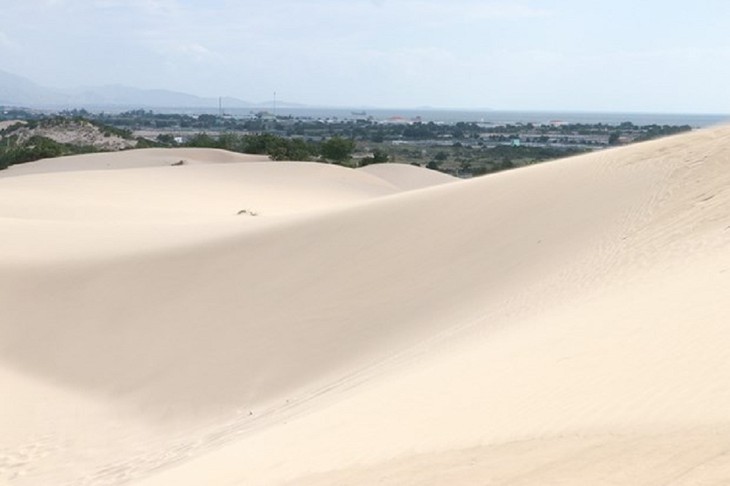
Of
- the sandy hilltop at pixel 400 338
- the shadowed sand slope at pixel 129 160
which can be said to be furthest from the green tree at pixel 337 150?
the sandy hilltop at pixel 400 338

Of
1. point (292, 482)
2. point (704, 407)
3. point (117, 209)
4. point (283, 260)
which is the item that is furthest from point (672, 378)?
point (117, 209)

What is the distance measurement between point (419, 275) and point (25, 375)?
5.40m

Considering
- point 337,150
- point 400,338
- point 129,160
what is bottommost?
point 129,160

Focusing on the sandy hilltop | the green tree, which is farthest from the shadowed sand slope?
the sandy hilltop

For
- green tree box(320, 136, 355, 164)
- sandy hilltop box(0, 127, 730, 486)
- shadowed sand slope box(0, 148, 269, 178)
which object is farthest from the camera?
green tree box(320, 136, 355, 164)

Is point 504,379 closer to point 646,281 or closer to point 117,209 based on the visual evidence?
point 646,281

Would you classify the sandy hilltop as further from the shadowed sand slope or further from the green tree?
the green tree

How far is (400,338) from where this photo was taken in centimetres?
926

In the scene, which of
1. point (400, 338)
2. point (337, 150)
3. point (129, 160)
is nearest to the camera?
point (400, 338)

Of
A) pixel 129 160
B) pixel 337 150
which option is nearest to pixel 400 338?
pixel 129 160

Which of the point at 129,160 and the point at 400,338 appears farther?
the point at 129,160

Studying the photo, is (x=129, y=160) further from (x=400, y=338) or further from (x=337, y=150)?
(x=400, y=338)

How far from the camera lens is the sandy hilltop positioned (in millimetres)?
4934

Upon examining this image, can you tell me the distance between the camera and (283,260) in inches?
508
